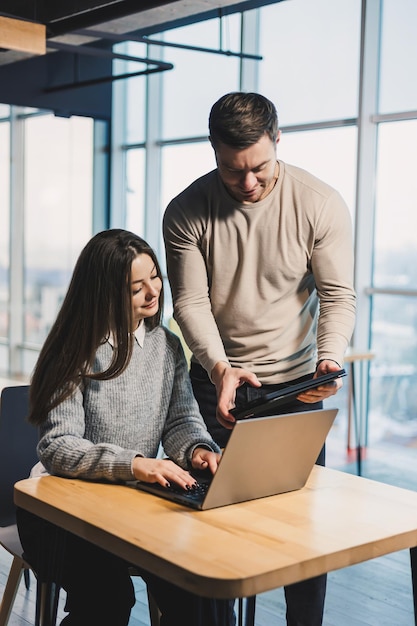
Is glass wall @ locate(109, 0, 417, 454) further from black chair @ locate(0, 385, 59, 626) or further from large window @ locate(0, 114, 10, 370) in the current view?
black chair @ locate(0, 385, 59, 626)

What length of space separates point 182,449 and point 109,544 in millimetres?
517

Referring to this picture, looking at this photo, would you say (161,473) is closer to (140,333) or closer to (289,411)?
(140,333)

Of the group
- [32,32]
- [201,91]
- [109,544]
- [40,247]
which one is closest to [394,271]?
[201,91]

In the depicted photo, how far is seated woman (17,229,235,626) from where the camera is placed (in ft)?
6.00

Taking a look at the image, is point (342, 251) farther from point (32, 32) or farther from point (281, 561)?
point (32, 32)

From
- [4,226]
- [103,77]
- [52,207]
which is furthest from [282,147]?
[4,226]

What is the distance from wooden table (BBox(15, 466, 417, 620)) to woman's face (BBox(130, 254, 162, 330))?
1.46 ft

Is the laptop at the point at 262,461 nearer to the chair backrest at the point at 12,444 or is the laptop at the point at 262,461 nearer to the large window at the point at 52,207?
the chair backrest at the point at 12,444

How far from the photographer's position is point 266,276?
2.19 metres

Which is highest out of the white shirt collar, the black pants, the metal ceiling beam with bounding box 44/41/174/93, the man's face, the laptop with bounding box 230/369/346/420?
the metal ceiling beam with bounding box 44/41/174/93

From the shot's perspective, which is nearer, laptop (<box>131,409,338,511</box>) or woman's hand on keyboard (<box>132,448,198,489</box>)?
laptop (<box>131,409,338,511</box>)

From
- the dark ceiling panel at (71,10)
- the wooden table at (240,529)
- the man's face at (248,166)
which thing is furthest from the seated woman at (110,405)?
the dark ceiling panel at (71,10)

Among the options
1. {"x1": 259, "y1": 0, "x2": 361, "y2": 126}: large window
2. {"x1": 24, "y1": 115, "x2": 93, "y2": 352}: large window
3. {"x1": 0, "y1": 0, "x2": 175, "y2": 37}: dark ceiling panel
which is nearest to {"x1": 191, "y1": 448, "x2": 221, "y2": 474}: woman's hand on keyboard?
{"x1": 0, "y1": 0, "x2": 175, "y2": 37}: dark ceiling panel

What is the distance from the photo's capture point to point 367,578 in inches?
129
